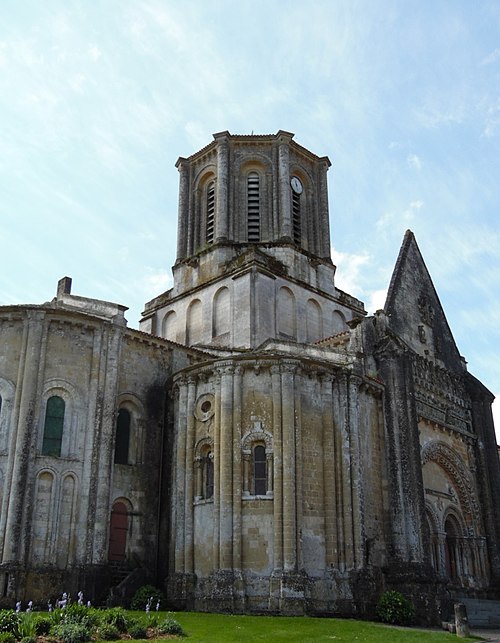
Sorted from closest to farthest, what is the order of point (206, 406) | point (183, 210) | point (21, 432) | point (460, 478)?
point (21, 432), point (206, 406), point (460, 478), point (183, 210)

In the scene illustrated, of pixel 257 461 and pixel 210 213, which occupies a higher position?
pixel 210 213

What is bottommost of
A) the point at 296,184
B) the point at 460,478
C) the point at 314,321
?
the point at 460,478

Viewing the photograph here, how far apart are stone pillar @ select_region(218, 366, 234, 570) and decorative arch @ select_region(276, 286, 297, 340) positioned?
8951 millimetres

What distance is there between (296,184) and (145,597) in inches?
952

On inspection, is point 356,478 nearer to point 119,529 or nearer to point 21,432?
point 119,529

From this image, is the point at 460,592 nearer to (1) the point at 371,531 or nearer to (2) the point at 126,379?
(1) the point at 371,531

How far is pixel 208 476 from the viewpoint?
86.6 ft

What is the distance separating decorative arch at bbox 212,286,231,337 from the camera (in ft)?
115

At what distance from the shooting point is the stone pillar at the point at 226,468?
2417 centimetres

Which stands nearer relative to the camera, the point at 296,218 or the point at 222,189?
the point at 222,189

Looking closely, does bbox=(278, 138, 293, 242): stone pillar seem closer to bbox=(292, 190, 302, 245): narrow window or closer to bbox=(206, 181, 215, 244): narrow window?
bbox=(292, 190, 302, 245): narrow window

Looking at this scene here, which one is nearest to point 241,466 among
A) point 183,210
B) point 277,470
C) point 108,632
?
point 277,470

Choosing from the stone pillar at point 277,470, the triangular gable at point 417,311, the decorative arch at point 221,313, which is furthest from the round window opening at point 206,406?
the triangular gable at point 417,311

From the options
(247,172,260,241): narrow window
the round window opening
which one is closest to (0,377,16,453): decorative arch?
the round window opening
